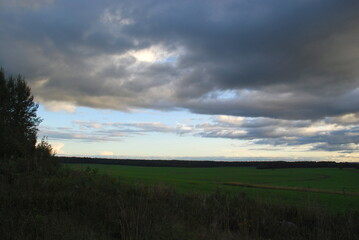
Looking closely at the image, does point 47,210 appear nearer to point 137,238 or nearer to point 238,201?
point 137,238

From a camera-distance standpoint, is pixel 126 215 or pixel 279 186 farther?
pixel 279 186

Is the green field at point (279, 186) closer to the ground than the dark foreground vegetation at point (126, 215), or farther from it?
closer to the ground

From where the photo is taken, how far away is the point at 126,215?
383 inches

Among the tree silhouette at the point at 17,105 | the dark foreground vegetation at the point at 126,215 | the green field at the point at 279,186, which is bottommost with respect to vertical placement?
the green field at the point at 279,186

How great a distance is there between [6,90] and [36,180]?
107 ft

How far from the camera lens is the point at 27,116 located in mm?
46875

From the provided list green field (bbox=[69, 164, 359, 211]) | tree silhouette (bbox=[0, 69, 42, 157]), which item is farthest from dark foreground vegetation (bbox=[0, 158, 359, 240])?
tree silhouette (bbox=[0, 69, 42, 157])

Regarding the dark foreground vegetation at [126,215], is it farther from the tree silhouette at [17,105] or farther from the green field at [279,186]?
the tree silhouette at [17,105]

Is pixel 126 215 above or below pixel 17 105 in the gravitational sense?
below

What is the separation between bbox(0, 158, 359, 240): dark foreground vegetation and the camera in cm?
808

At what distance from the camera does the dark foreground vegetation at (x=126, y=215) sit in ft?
26.5

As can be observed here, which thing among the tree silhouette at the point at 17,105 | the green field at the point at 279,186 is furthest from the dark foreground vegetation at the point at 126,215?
the tree silhouette at the point at 17,105

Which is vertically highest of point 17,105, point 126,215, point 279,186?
point 17,105

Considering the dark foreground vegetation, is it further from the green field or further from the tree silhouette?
the tree silhouette
